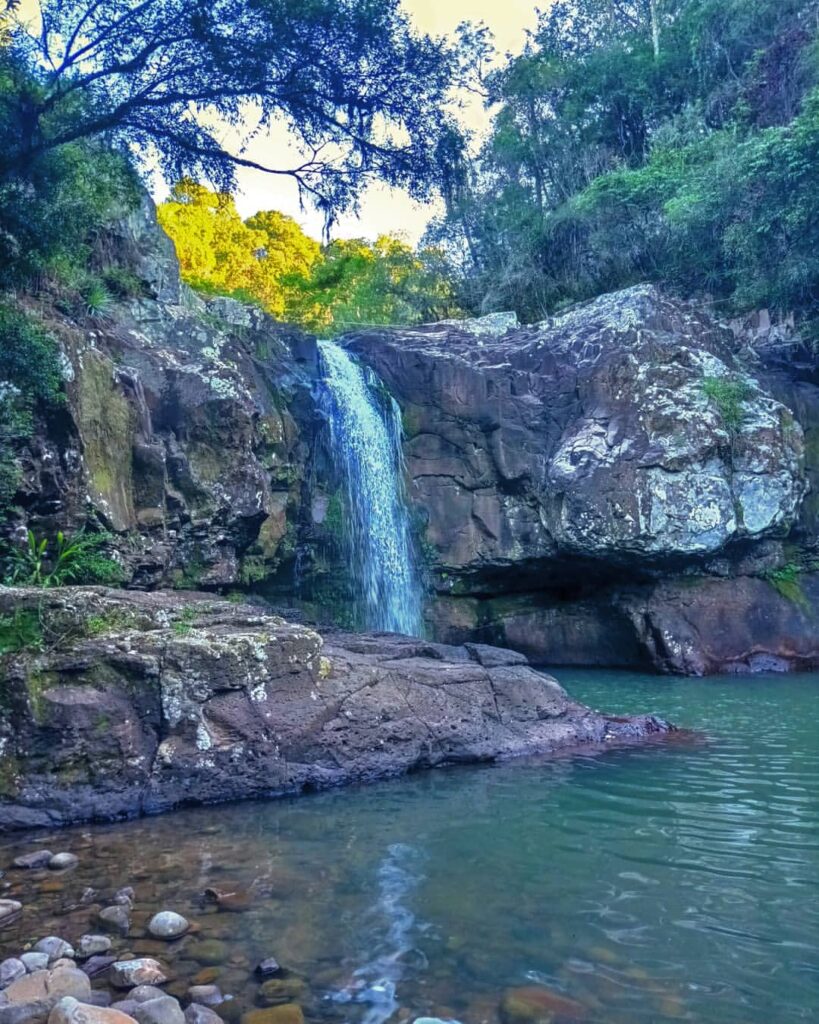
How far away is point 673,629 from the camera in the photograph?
16.8m

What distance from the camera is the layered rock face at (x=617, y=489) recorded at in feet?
54.7

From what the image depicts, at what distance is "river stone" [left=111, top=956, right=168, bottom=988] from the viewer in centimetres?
326

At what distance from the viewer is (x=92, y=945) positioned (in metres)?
3.59

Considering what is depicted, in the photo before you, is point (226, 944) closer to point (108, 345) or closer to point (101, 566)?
point (101, 566)

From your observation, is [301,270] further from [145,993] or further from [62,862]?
[145,993]

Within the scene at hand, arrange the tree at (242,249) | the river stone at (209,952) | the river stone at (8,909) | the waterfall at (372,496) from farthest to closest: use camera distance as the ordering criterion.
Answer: the tree at (242,249)
the waterfall at (372,496)
the river stone at (8,909)
the river stone at (209,952)

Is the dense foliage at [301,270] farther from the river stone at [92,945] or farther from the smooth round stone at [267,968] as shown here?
the smooth round stone at [267,968]

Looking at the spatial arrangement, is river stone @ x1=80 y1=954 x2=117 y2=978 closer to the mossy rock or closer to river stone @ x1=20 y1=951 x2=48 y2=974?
river stone @ x1=20 y1=951 x2=48 y2=974

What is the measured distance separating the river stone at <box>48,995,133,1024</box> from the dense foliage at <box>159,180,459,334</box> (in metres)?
25.3

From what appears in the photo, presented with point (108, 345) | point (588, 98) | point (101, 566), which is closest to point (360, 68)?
point (108, 345)

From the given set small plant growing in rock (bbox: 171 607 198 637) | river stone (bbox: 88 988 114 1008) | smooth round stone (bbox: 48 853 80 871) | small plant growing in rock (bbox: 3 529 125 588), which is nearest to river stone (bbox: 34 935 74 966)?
river stone (bbox: 88 988 114 1008)

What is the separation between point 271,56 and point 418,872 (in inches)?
358

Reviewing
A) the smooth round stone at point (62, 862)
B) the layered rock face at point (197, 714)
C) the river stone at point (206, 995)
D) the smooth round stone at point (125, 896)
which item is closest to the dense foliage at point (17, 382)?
the layered rock face at point (197, 714)

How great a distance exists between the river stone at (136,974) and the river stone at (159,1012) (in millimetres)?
285
